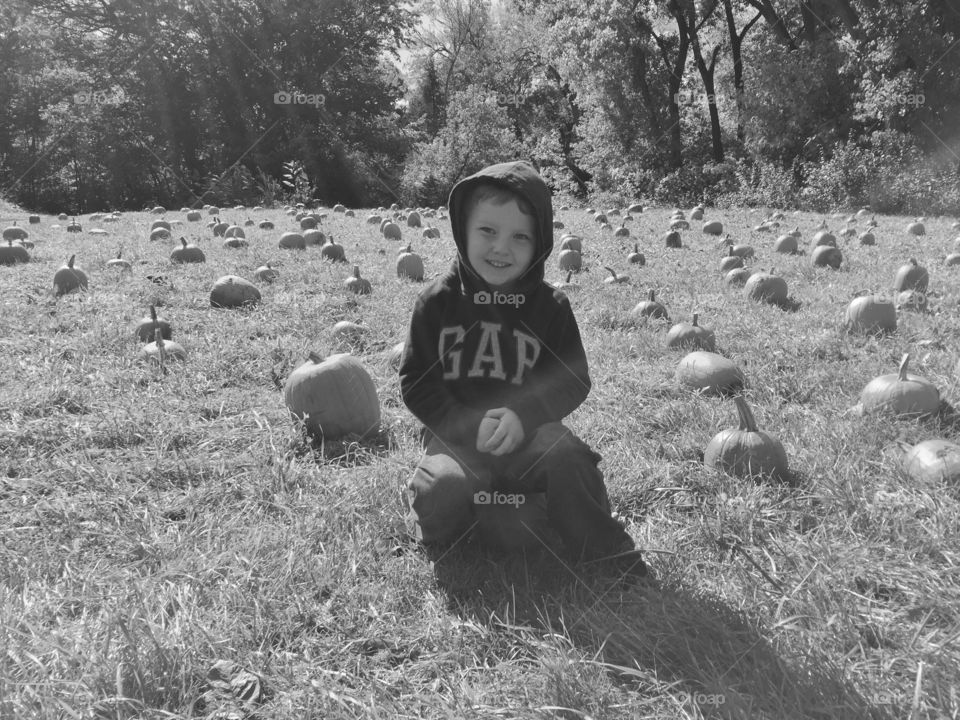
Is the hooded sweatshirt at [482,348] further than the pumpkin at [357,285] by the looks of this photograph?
No

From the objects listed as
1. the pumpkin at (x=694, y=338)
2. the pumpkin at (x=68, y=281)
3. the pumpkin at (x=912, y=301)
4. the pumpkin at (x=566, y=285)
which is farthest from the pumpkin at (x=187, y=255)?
the pumpkin at (x=912, y=301)

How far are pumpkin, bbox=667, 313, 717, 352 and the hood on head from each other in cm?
250

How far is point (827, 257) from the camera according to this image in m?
7.98

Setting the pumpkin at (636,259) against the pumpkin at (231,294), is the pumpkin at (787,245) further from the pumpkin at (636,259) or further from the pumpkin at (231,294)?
the pumpkin at (231,294)

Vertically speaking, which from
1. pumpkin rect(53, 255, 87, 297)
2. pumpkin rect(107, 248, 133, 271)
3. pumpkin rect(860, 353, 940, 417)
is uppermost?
pumpkin rect(107, 248, 133, 271)

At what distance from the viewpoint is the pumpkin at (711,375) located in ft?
13.6

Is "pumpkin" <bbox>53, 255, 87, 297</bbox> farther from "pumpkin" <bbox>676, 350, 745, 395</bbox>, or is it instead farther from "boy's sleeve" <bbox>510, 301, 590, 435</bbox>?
"boy's sleeve" <bbox>510, 301, 590, 435</bbox>

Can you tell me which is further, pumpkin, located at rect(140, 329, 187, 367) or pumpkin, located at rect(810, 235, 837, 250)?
pumpkin, located at rect(810, 235, 837, 250)

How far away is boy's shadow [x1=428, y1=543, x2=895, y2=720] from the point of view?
72.8 inches

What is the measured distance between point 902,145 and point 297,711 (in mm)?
20208

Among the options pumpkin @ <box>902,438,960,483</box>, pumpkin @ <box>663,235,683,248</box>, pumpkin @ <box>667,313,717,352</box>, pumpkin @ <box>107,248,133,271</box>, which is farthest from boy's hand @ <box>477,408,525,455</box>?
pumpkin @ <box>663,235,683,248</box>

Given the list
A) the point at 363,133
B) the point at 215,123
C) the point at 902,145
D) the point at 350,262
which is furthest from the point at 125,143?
the point at 902,145

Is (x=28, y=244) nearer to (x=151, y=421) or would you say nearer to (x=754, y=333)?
(x=151, y=421)

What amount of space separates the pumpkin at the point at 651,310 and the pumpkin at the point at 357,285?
8.12 feet
